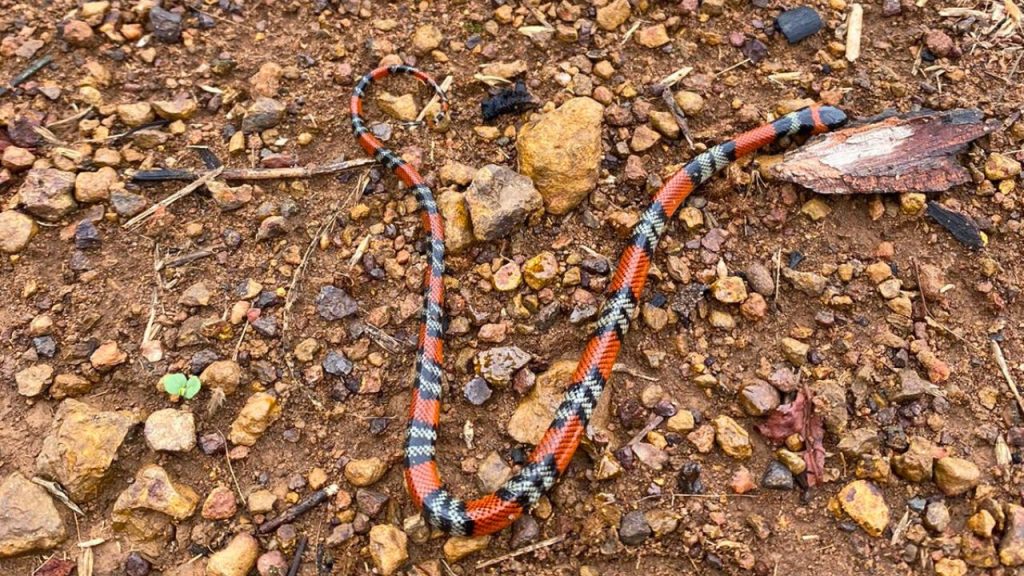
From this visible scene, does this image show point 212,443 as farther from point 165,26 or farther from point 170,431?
point 165,26

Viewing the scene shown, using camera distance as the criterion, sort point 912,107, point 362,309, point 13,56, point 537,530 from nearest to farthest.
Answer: point 537,530 → point 362,309 → point 912,107 → point 13,56

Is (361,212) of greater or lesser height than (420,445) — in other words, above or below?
above

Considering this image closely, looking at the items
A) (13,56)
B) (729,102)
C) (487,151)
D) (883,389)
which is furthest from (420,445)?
(13,56)

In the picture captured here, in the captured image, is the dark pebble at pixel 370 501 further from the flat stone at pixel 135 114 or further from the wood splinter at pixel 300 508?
the flat stone at pixel 135 114

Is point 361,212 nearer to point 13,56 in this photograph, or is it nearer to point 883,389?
point 13,56

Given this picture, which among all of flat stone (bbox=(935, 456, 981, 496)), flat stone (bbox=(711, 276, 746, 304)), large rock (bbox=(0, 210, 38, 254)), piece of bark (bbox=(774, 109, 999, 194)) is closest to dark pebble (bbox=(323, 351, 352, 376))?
large rock (bbox=(0, 210, 38, 254))

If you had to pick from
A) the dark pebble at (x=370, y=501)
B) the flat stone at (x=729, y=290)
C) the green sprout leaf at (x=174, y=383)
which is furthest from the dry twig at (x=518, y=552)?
the green sprout leaf at (x=174, y=383)
